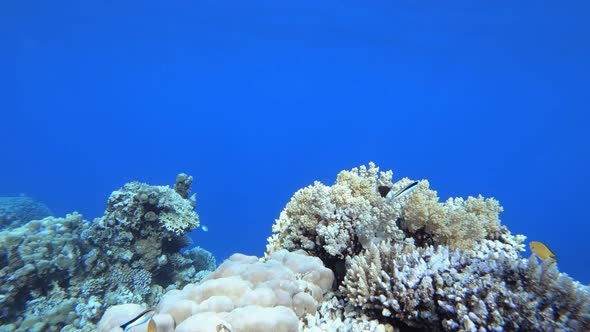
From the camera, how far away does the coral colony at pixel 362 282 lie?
9.53 ft

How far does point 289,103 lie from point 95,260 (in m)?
155

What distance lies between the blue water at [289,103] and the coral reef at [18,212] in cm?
2599

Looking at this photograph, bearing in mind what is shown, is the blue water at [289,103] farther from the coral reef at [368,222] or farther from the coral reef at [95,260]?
the coral reef at [368,222]

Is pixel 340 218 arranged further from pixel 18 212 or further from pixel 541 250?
pixel 18 212

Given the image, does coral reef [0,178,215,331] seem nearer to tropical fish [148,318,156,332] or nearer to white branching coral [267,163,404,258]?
Result: white branching coral [267,163,404,258]

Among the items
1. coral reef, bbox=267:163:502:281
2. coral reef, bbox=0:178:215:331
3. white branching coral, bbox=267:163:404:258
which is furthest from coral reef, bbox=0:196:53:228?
coral reef, bbox=267:163:502:281

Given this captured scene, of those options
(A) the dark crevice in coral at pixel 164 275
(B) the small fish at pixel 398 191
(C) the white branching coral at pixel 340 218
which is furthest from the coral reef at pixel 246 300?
(A) the dark crevice in coral at pixel 164 275

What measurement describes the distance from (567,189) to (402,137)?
6562 cm

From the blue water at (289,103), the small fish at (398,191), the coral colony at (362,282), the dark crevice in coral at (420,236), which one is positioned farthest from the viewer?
the blue water at (289,103)

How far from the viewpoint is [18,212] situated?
71.4ft

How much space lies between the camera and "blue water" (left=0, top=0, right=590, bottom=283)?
64000 millimetres

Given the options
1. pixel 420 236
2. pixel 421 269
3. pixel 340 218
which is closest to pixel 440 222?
pixel 420 236

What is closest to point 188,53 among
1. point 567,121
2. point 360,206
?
point 360,206

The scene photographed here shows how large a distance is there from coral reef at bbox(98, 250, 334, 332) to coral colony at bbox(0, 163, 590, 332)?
11 millimetres
